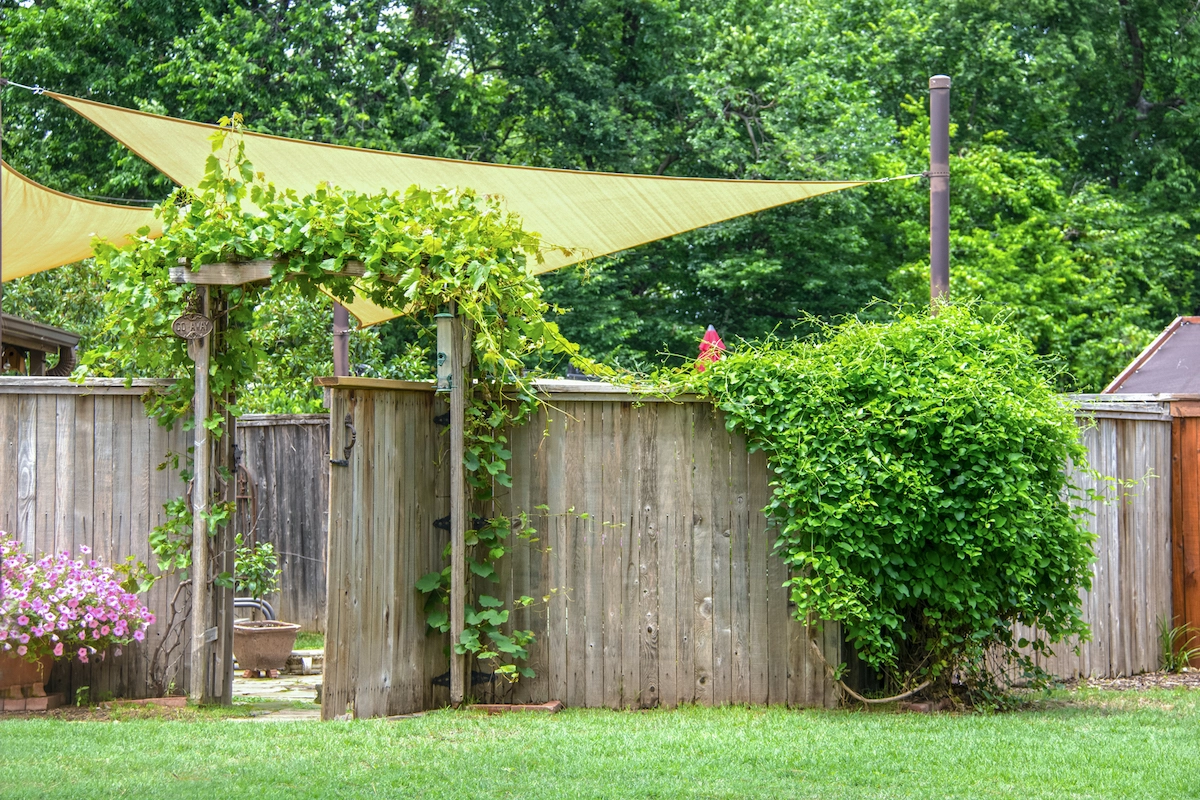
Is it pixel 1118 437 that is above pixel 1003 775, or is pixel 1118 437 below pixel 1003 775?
above

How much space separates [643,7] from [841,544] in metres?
16.5

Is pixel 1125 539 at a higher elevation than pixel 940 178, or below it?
below

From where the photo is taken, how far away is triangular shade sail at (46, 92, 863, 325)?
659cm

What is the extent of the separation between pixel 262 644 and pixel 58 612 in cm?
219

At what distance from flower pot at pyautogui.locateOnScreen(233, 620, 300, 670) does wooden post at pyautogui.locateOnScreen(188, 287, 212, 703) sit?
1.73 meters

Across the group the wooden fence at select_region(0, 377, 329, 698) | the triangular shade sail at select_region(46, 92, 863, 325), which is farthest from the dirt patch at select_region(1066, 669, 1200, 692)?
the wooden fence at select_region(0, 377, 329, 698)

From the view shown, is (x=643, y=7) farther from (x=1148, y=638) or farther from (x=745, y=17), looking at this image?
(x=1148, y=638)

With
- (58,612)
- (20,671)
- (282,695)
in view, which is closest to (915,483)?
(282,695)

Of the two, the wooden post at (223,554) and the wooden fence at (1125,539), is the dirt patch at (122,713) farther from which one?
the wooden fence at (1125,539)

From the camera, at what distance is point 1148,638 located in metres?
6.94

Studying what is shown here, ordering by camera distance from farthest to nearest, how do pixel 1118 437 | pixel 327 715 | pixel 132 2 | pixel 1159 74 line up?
pixel 1159 74
pixel 132 2
pixel 1118 437
pixel 327 715

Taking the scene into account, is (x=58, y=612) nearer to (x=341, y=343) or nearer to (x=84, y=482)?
(x=84, y=482)

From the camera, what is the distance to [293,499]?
983cm

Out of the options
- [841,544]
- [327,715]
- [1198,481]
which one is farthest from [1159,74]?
[327,715]
